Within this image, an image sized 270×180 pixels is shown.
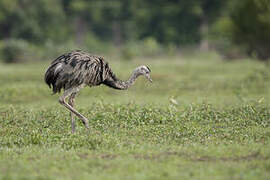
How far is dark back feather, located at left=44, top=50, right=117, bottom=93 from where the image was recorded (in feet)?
34.1

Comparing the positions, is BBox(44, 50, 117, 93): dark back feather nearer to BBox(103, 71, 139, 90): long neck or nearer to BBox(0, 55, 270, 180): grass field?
BBox(103, 71, 139, 90): long neck

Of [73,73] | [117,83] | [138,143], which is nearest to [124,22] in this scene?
[117,83]

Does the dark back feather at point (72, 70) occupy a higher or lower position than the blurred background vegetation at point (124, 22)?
lower

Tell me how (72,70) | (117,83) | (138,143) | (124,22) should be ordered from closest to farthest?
(138,143) < (72,70) < (117,83) < (124,22)

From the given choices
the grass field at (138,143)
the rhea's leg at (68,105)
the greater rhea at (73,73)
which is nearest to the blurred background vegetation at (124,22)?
the grass field at (138,143)

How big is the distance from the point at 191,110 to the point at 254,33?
21.5m

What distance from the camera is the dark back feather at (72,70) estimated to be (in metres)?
10.4

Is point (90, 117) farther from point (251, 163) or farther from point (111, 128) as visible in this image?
point (251, 163)

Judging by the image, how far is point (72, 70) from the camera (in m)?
10.4

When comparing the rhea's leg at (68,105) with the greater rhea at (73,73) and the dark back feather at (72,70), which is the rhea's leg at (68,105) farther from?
the dark back feather at (72,70)

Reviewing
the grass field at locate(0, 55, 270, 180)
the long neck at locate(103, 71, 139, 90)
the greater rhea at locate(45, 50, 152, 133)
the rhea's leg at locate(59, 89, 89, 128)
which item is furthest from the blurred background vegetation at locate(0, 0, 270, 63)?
the rhea's leg at locate(59, 89, 89, 128)

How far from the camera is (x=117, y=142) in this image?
8.96 metres

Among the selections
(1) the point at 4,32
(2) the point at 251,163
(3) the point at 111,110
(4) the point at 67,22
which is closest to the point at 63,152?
(2) the point at 251,163

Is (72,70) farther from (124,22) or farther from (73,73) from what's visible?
(124,22)
